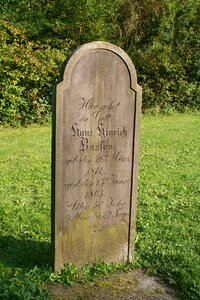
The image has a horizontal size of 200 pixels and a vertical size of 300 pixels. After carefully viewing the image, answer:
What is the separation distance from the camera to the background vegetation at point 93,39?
13680mm

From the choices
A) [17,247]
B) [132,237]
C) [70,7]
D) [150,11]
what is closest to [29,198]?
[17,247]

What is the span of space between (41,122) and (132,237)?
1034 cm

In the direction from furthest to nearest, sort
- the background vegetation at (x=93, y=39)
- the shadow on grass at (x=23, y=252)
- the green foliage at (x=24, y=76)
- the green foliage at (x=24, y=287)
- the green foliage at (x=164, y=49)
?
the green foliage at (x=164, y=49), the background vegetation at (x=93, y=39), the green foliage at (x=24, y=76), the shadow on grass at (x=23, y=252), the green foliage at (x=24, y=287)

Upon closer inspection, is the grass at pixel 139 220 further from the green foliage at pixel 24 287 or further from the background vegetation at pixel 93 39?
the background vegetation at pixel 93 39

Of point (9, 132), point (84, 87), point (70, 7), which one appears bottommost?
point (9, 132)

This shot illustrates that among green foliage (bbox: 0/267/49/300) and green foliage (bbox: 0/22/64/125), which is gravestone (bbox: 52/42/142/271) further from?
green foliage (bbox: 0/22/64/125)

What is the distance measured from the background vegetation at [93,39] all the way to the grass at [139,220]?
3.72 m

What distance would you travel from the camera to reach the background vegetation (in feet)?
44.9

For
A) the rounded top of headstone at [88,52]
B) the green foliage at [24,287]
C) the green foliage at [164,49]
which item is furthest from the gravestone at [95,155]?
the green foliage at [164,49]

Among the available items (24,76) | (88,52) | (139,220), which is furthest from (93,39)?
(88,52)

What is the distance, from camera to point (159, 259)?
14.6 ft

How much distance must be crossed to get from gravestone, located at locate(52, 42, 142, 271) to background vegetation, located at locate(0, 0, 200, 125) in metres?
9.92

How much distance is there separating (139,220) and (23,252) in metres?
1.67

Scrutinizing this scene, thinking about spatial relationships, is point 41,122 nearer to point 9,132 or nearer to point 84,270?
point 9,132
